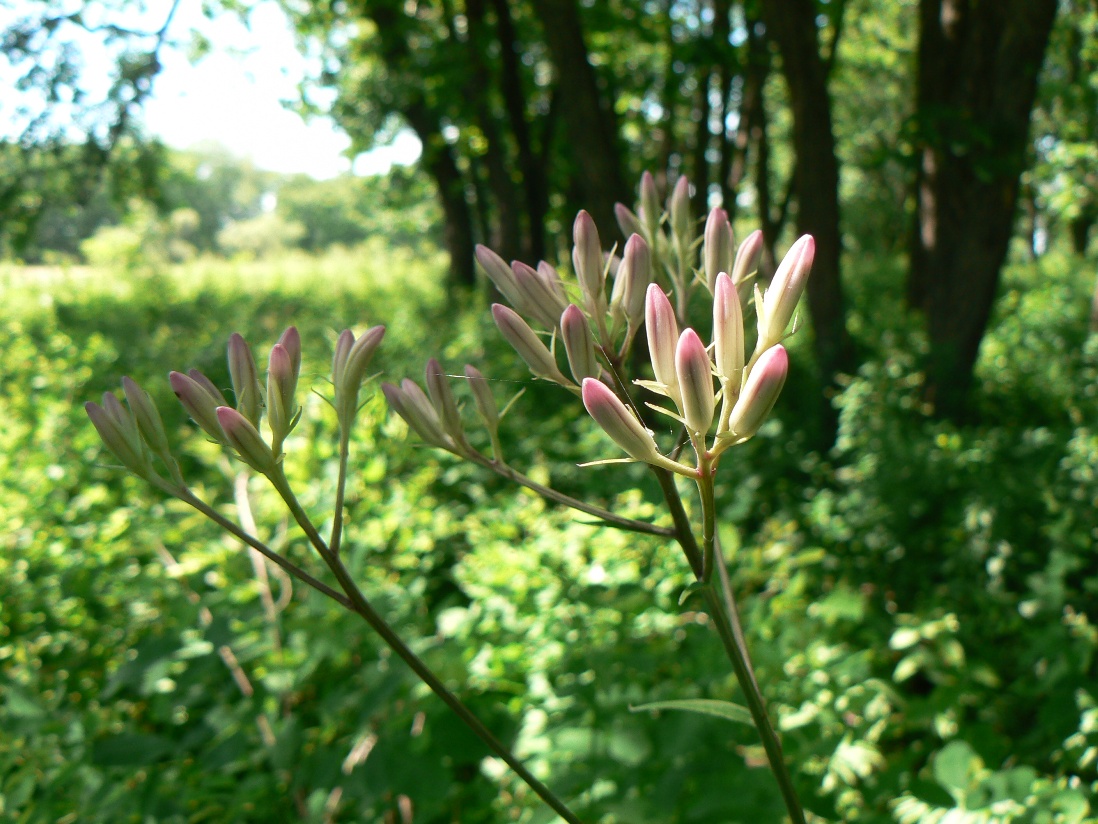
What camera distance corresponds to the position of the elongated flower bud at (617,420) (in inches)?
25.5

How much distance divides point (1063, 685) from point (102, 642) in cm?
263

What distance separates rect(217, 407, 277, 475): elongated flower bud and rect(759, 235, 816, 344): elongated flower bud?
0.50m

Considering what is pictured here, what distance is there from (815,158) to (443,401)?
15.6ft

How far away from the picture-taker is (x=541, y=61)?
11.8m

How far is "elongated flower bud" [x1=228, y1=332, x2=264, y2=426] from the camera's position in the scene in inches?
32.3

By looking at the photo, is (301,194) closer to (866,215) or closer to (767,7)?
(866,215)

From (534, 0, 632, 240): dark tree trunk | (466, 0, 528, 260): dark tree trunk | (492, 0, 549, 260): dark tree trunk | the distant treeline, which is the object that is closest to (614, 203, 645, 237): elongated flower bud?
(534, 0, 632, 240): dark tree trunk

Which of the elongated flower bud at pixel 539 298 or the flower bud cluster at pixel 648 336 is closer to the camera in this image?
the flower bud cluster at pixel 648 336

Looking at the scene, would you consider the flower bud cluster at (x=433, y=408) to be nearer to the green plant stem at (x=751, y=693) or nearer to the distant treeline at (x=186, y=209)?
the green plant stem at (x=751, y=693)

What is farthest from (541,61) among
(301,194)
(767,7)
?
(301,194)

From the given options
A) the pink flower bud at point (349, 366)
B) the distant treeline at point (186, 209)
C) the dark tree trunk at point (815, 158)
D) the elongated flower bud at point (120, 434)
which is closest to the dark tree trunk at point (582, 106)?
the dark tree trunk at point (815, 158)

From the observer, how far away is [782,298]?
0.70 m

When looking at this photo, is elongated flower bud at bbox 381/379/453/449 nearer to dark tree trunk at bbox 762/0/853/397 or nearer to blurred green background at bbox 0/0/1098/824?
blurred green background at bbox 0/0/1098/824

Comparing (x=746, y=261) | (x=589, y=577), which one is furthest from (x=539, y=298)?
(x=589, y=577)
